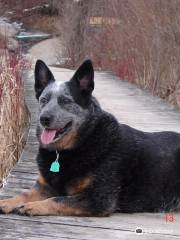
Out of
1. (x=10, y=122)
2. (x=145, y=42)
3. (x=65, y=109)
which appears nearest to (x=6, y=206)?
(x=65, y=109)

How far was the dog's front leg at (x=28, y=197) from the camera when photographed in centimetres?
374

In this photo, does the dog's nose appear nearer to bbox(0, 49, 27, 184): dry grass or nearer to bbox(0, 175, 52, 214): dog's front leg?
bbox(0, 175, 52, 214): dog's front leg

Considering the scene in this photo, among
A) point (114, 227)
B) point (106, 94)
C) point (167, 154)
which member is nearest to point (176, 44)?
point (106, 94)

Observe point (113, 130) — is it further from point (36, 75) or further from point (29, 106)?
point (29, 106)

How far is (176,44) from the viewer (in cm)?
999

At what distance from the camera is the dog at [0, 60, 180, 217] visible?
3.79m

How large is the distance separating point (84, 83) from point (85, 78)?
34mm

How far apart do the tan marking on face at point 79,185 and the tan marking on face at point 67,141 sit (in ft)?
0.85

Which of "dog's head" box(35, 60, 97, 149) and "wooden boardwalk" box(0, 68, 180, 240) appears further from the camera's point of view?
"dog's head" box(35, 60, 97, 149)

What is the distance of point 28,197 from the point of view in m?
3.90

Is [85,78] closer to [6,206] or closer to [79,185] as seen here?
[79,185]

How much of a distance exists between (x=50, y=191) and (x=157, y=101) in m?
5.11

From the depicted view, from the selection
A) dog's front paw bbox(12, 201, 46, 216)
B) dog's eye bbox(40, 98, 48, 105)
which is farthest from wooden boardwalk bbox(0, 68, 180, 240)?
dog's eye bbox(40, 98, 48, 105)

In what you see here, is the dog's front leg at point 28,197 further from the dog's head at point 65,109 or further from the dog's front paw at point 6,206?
the dog's head at point 65,109
